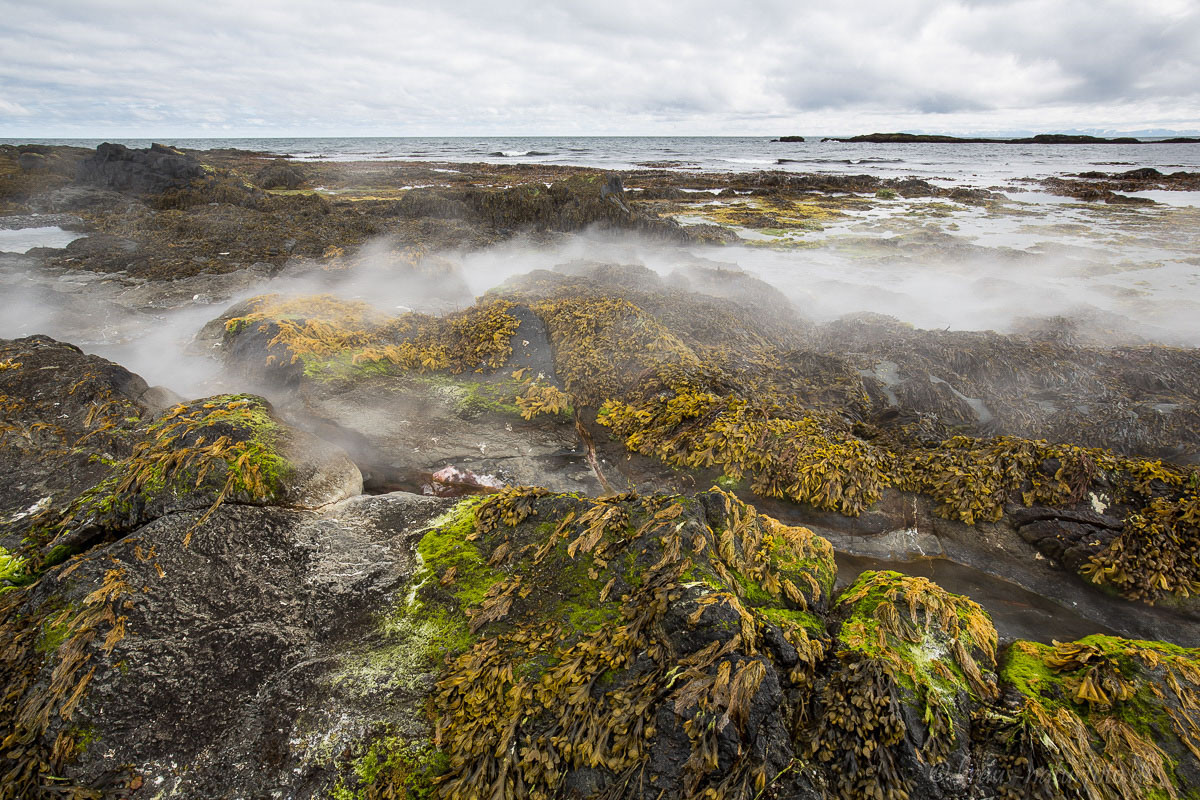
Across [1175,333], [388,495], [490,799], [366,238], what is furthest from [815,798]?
[366,238]

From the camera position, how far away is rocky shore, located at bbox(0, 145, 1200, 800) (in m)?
2.30

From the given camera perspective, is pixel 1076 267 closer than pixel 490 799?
No

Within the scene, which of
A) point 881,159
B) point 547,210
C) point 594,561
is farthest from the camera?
point 881,159

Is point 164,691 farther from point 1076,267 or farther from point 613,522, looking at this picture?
point 1076,267

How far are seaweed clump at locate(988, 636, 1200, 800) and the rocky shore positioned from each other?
1 centimetres

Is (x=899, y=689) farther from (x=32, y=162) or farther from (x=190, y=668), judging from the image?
(x=32, y=162)

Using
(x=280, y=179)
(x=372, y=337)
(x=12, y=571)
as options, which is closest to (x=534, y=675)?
(x=12, y=571)

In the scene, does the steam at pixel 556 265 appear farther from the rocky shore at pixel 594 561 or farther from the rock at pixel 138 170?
the rock at pixel 138 170

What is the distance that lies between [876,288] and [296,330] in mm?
12327

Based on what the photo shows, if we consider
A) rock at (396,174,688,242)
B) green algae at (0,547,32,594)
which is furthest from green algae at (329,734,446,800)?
rock at (396,174,688,242)

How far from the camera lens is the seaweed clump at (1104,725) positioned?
2.21m

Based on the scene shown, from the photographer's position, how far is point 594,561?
10.4 ft

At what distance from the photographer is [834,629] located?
9.93 ft

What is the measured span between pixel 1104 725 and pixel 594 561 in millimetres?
2599
